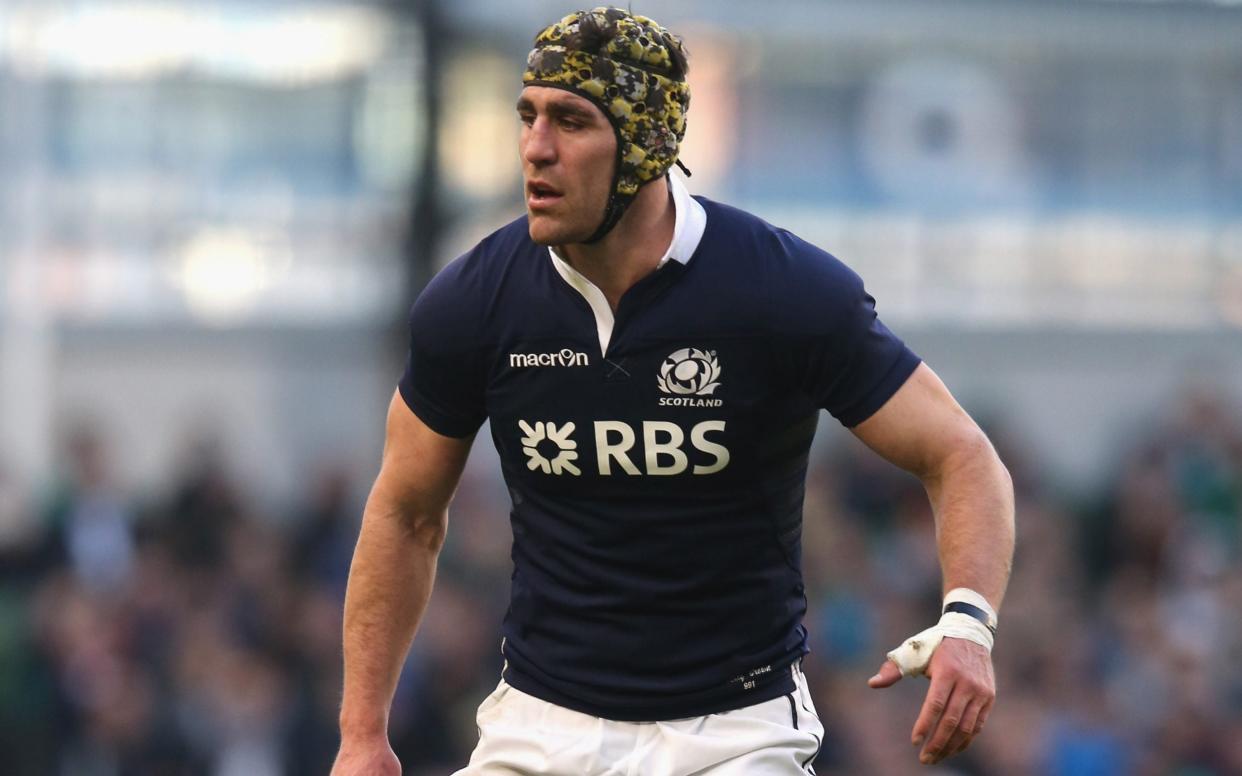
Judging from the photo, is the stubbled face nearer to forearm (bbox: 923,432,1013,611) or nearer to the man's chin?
the man's chin

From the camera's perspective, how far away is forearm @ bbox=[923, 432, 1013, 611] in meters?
4.46

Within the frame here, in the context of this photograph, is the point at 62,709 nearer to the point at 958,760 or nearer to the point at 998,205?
the point at 958,760

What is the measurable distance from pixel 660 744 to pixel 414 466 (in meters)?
0.88

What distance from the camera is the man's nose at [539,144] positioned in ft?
14.8

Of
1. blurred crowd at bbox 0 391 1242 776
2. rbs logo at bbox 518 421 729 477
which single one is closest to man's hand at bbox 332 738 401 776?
rbs logo at bbox 518 421 729 477

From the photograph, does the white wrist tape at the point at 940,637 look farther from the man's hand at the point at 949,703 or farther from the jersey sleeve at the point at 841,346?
the jersey sleeve at the point at 841,346

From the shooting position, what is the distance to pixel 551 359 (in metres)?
4.61

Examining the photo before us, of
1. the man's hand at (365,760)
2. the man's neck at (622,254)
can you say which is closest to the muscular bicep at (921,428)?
the man's neck at (622,254)

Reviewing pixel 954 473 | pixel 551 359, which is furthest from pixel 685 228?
pixel 954 473

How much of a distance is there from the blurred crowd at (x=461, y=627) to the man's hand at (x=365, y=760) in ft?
14.1

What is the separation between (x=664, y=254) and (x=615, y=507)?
57cm

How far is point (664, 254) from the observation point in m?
4.62

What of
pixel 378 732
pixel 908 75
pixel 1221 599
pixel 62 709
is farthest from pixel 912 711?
pixel 908 75

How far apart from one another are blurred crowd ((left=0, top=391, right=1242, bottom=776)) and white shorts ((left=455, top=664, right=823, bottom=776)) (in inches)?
171
